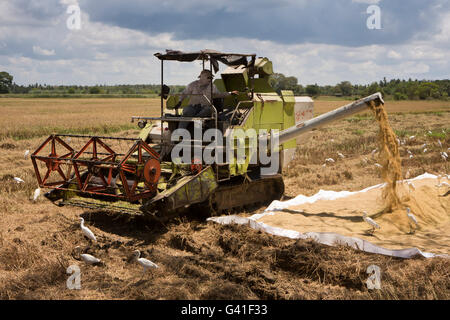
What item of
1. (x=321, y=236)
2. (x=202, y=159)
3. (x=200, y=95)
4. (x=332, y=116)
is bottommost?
(x=321, y=236)

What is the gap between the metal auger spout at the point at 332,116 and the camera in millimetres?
7770

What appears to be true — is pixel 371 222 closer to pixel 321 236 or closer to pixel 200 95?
pixel 321 236

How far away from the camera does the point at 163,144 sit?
8539mm

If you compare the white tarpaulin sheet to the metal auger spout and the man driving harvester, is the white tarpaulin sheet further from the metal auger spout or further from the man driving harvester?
the man driving harvester

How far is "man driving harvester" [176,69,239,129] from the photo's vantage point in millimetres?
8312

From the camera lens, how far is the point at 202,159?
7.89 metres

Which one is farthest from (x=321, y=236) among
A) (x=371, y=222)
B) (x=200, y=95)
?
(x=200, y=95)

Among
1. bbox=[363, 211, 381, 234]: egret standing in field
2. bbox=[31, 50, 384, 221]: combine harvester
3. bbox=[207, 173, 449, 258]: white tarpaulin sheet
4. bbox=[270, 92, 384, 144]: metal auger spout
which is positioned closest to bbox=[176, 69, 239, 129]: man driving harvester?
bbox=[31, 50, 384, 221]: combine harvester

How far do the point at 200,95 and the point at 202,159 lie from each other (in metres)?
1.23

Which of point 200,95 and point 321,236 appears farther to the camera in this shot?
point 200,95

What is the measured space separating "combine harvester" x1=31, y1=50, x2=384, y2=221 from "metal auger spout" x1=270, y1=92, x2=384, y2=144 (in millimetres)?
Result: 17
